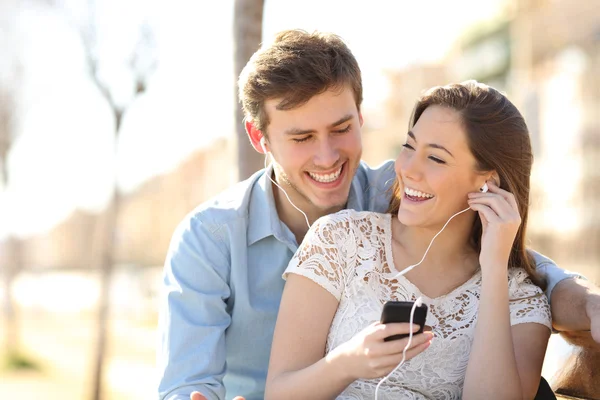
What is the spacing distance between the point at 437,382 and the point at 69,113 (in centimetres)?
1082

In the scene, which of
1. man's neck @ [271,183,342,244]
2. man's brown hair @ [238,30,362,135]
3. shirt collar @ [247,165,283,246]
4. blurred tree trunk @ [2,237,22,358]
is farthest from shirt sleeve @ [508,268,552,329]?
blurred tree trunk @ [2,237,22,358]

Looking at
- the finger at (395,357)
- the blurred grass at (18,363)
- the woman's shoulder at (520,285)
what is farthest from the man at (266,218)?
the blurred grass at (18,363)

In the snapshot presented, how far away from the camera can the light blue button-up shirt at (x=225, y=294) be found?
3391mm

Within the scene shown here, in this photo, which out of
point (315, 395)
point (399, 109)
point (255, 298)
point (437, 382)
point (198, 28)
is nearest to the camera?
point (315, 395)

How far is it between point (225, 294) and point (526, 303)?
1272 mm

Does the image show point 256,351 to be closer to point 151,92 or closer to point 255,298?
point 255,298

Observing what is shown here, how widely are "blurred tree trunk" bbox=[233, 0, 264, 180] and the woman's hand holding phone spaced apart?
243cm

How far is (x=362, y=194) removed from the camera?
405cm

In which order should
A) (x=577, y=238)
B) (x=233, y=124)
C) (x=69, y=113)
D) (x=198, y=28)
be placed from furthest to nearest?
(x=577, y=238) → (x=69, y=113) → (x=198, y=28) → (x=233, y=124)

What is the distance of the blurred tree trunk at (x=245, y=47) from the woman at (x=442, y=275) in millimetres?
1677

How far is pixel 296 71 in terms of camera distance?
3.58 metres

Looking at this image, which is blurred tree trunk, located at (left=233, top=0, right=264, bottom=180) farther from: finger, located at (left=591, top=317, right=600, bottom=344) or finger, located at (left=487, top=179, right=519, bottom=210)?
finger, located at (left=591, top=317, right=600, bottom=344)

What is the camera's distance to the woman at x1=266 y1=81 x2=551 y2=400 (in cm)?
307

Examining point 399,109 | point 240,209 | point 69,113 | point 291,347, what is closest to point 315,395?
point 291,347
